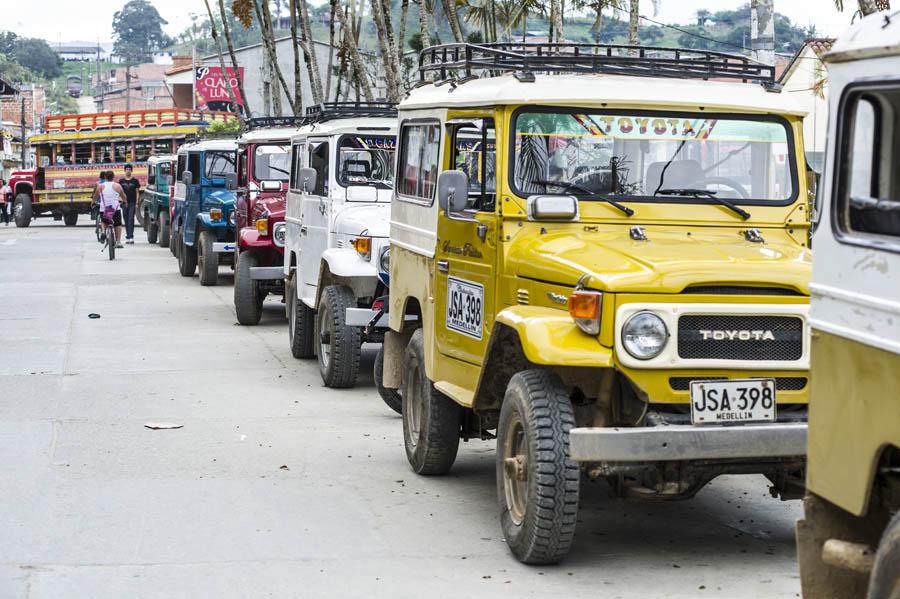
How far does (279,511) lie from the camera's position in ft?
26.6

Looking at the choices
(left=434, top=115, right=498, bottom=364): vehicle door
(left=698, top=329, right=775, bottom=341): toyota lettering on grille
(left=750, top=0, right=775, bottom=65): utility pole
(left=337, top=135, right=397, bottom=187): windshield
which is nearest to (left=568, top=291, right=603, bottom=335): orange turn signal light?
(left=698, top=329, right=775, bottom=341): toyota lettering on grille

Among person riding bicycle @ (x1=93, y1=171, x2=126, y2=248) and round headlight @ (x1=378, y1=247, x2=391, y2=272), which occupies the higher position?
round headlight @ (x1=378, y1=247, x2=391, y2=272)

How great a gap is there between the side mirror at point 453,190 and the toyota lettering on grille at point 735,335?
1729 mm

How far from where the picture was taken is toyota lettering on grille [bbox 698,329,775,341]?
6617 mm

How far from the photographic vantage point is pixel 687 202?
7.79 metres

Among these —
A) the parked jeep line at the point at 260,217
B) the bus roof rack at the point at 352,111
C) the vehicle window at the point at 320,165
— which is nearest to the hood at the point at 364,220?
the vehicle window at the point at 320,165

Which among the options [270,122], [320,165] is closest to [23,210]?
[270,122]

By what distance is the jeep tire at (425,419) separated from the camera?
8.74m

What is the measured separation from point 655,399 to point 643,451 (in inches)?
14.2

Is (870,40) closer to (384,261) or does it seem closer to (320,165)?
(384,261)

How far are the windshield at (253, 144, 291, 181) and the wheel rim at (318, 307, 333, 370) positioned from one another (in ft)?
21.9

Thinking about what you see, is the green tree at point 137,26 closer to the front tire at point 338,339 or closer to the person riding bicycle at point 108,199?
the person riding bicycle at point 108,199

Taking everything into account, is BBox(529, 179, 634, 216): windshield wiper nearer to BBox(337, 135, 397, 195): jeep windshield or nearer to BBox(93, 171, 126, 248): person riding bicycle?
BBox(337, 135, 397, 195): jeep windshield

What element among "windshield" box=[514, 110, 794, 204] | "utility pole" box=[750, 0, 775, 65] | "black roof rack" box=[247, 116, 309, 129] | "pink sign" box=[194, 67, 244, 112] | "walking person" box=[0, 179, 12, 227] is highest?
"pink sign" box=[194, 67, 244, 112]
